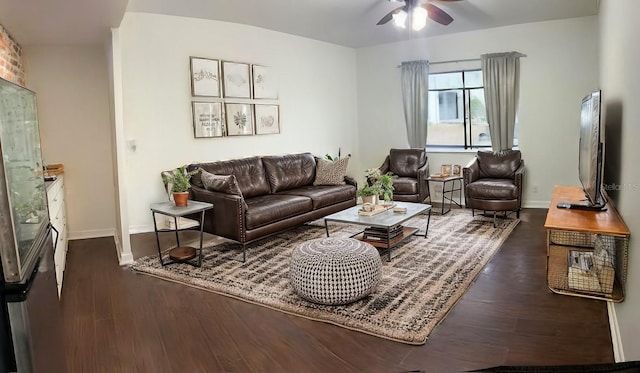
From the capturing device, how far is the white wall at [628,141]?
211cm

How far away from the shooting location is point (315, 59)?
701 centimetres

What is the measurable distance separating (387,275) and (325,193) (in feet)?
6.06

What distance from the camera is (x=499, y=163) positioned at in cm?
625

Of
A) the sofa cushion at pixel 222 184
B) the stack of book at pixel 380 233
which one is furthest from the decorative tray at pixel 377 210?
the sofa cushion at pixel 222 184

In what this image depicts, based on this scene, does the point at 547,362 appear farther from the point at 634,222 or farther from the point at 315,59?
the point at 315,59

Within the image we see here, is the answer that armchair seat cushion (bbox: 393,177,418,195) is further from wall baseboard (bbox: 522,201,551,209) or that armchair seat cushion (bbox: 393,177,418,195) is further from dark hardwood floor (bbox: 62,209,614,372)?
dark hardwood floor (bbox: 62,209,614,372)

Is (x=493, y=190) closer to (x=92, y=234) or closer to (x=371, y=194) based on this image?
(x=371, y=194)

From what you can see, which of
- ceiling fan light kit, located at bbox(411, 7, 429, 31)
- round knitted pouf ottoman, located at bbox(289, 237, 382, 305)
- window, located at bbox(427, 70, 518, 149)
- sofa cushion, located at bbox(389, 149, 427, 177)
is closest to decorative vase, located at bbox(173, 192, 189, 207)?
round knitted pouf ottoman, located at bbox(289, 237, 382, 305)

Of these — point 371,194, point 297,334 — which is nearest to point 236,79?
point 371,194

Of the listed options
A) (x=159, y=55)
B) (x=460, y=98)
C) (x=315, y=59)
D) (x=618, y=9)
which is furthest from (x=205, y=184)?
(x=460, y=98)

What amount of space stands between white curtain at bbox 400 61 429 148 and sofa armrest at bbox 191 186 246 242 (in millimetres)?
3775

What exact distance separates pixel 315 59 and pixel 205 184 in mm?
3260

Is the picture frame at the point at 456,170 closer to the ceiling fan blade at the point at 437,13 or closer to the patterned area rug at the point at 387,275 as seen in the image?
the patterned area rug at the point at 387,275

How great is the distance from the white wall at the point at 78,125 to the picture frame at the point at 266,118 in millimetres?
1824
